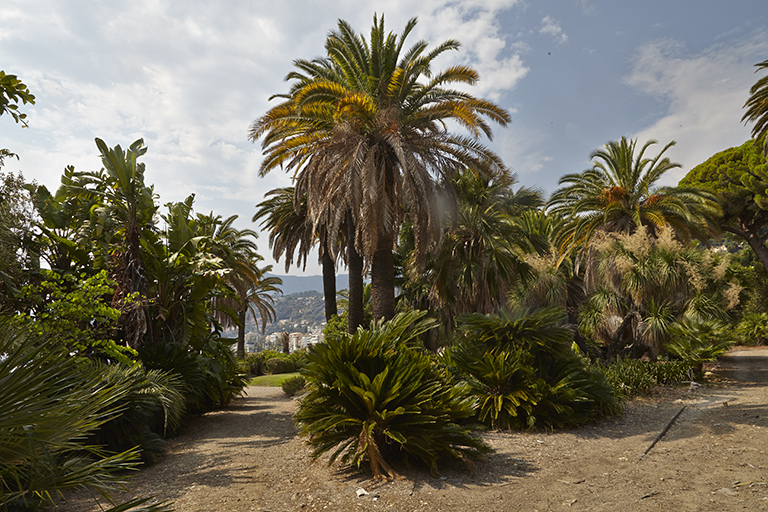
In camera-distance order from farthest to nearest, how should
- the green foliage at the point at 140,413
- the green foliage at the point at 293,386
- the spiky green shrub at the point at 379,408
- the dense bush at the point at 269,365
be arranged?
1. the dense bush at the point at 269,365
2. the green foliage at the point at 293,386
3. the green foliage at the point at 140,413
4. the spiky green shrub at the point at 379,408

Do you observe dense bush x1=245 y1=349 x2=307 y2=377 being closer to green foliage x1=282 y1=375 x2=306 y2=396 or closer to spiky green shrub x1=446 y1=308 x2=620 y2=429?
green foliage x1=282 y1=375 x2=306 y2=396

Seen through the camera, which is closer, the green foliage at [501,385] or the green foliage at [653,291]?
the green foliage at [501,385]

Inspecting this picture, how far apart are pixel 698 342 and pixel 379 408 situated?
1187cm

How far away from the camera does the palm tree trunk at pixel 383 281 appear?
12227mm

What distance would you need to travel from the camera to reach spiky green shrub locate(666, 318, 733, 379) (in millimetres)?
12484

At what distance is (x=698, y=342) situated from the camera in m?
12.7

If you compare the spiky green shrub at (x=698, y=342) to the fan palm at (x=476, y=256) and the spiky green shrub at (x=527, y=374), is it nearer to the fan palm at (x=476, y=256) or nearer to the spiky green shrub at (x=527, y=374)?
the fan palm at (x=476, y=256)

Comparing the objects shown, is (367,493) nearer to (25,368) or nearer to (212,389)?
(25,368)

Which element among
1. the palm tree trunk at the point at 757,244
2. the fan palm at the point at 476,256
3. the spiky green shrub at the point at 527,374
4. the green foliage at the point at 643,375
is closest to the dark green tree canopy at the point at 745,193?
the palm tree trunk at the point at 757,244

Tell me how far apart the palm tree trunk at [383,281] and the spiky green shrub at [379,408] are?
6.11 meters

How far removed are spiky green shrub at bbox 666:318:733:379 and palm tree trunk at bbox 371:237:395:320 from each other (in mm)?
8682

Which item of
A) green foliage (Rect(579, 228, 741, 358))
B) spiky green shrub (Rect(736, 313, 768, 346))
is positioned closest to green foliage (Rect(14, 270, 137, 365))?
green foliage (Rect(579, 228, 741, 358))

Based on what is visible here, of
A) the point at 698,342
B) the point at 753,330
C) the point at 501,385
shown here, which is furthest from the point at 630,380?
the point at 753,330

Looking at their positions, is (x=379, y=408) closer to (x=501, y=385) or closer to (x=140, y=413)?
(x=501, y=385)
